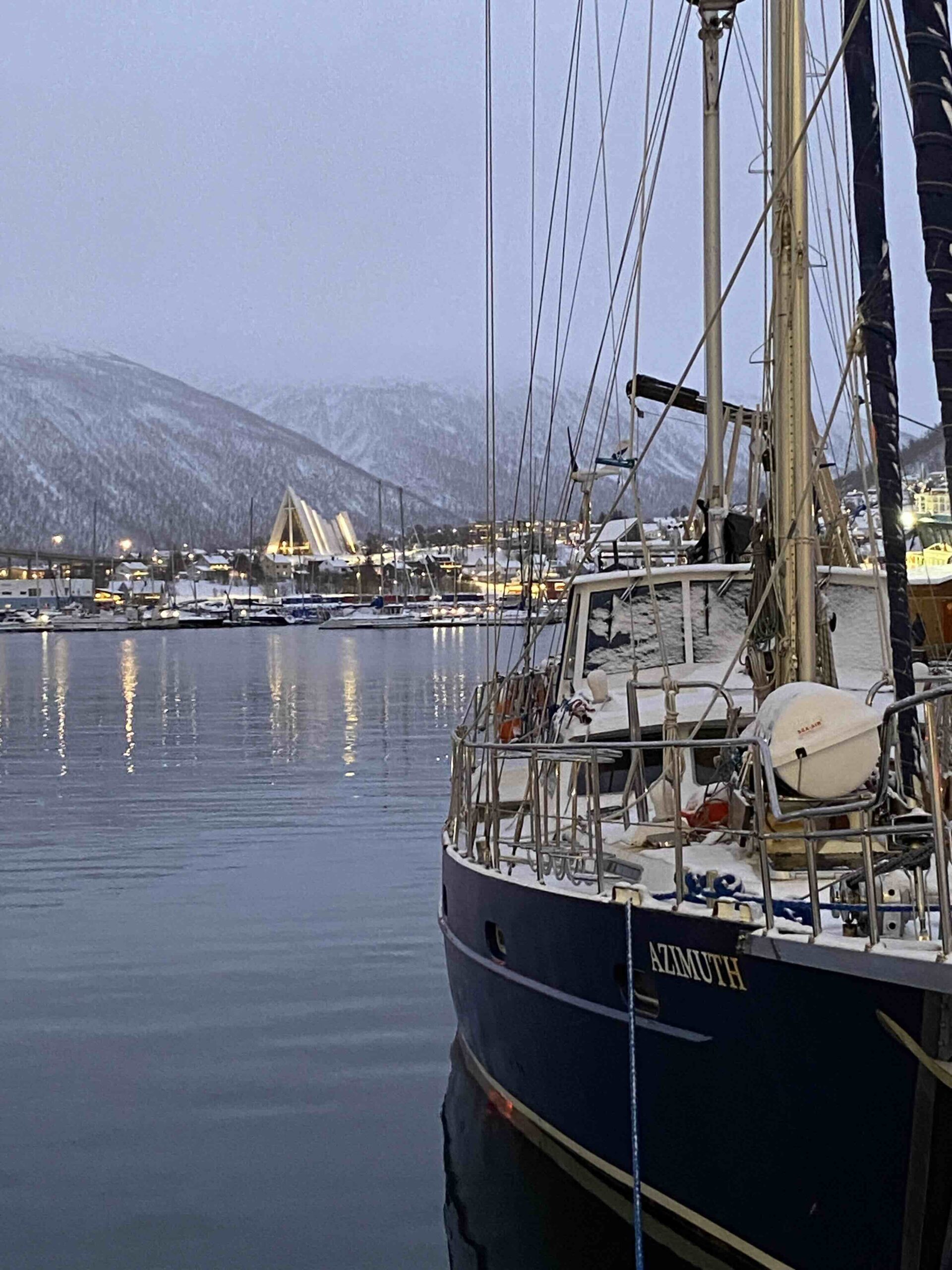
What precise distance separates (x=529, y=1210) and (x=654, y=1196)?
4.56 feet

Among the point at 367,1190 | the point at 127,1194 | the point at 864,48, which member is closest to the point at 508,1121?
the point at 367,1190

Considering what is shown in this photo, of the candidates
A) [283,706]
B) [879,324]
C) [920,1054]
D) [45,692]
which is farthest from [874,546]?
[45,692]

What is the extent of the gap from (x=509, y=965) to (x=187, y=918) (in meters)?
8.12

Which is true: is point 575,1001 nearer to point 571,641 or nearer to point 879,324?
point 879,324

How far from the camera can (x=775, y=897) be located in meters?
7.47

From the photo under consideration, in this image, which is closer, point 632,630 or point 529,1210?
point 529,1210

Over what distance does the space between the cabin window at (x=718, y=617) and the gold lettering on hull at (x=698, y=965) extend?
14.8 feet

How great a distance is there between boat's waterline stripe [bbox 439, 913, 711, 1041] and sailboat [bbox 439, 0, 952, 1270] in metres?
0.02

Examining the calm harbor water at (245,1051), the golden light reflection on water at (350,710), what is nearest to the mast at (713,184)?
the calm harbor water at (245,1051)

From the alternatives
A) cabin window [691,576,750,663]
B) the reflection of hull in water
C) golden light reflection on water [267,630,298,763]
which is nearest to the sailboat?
the reflection of hull in water

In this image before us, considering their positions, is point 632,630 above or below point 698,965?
above

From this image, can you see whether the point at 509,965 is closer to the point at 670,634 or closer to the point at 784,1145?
the point at 784,1145

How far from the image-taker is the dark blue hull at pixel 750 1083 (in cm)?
631

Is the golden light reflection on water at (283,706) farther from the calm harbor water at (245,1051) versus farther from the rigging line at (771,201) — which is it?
the rigging line at (771,201)
